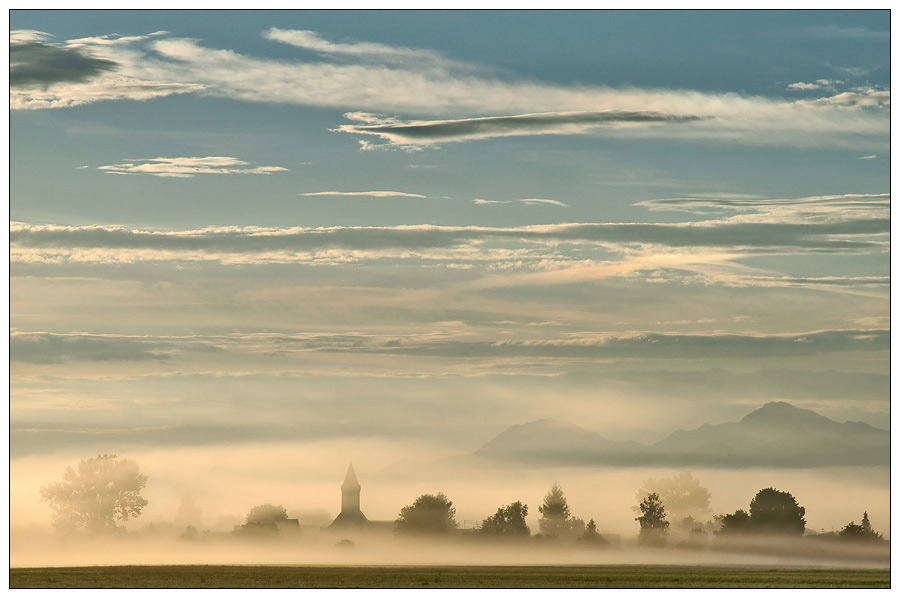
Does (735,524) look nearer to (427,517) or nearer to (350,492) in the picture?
(427,517)

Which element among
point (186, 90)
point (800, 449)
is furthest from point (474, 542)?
point (186, 90)

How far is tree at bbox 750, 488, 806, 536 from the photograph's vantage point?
101 ft

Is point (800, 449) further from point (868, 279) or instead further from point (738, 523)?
point (868, 279)

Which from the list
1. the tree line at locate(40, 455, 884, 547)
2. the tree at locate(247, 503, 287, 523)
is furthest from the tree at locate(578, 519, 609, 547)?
the tree at locate(247, 503, 287, 523)

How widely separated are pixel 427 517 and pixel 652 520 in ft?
24.8

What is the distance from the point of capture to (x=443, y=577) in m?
29.0

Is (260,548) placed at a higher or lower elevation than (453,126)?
lower

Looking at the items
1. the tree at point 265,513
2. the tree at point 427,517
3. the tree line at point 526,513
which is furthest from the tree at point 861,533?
the tree at point 265,513

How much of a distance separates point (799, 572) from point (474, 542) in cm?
1043

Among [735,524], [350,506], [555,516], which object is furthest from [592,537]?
[350,506]

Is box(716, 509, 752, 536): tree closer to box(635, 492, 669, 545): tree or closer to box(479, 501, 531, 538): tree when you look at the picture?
box(635, 492, 669, 545): tree

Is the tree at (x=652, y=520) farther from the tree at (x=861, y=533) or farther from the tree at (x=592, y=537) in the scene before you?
the tree at (x=861, y=533)

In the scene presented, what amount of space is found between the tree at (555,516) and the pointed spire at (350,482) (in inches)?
245
